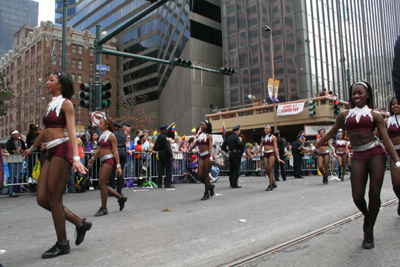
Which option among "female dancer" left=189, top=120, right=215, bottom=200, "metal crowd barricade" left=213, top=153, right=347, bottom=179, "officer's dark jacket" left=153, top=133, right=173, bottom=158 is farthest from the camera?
"metal crowd barricade" left=213, top=153, right=347, bottom=179

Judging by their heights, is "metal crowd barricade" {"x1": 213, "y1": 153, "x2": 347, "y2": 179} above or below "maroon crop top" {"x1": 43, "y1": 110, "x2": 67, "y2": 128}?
below

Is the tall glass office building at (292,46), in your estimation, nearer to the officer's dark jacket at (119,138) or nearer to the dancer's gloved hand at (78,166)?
the officer's dark jacket at (119,138)

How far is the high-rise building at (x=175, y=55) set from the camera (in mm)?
36781

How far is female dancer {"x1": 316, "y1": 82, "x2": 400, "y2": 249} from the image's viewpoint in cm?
379

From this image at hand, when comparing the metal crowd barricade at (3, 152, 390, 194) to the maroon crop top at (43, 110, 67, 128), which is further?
the metal crowd barricade at (3, 152, 390, 194)

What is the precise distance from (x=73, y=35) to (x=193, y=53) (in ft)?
133

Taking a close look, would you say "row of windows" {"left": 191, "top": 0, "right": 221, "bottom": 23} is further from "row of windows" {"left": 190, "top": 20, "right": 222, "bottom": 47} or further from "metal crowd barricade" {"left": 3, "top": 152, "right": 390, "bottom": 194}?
"metal crowd barricade" {"left": 3, "top": 152, "right": 390, "bottom": 194}

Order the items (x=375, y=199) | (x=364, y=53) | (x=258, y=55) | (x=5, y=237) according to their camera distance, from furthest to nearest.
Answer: (x=364, y=53), (x=258, y=55), (x=5, y=237), (x=375, y=199)

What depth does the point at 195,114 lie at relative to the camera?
36125 millimetres

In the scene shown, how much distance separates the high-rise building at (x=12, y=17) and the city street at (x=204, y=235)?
159 metres

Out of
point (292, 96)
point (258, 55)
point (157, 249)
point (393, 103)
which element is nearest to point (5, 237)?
point (157, 249)

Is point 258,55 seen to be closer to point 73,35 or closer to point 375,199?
point 375,199

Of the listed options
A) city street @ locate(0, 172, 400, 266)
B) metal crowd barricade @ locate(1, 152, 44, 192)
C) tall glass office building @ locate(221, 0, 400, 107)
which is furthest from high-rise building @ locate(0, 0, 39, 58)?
city street @ locate(0, 172, 400, 266)

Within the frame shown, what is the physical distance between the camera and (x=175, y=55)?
42.8 meters
